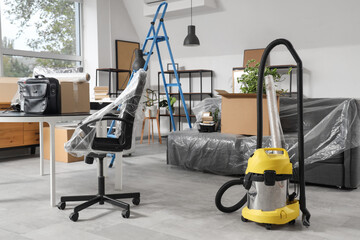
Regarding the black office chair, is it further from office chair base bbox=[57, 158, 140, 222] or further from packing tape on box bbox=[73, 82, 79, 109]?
packing tape on box bbox=[73, 82, 79, 109]

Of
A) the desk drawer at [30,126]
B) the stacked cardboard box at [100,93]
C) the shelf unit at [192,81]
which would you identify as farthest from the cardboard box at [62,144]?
the shelf unit at [192,81]

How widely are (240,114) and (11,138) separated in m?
3.00

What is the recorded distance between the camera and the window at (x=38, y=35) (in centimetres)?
582

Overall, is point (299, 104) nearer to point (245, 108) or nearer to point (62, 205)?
point (245, 108)

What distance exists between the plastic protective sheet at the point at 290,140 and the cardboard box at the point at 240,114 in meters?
0.09

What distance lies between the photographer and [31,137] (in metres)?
5.27

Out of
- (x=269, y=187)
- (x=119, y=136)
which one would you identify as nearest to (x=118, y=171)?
(x=119, y=136)

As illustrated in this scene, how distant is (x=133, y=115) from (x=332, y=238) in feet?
4.72

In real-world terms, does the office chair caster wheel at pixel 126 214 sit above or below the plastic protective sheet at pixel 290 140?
below

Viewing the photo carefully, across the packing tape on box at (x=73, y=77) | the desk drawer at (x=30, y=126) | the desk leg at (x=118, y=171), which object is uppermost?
the packing tape on box at (x=73, y=77)

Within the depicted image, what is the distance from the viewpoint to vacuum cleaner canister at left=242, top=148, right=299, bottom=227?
7.40 feet

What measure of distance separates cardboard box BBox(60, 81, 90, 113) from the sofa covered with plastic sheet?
133 centimetres

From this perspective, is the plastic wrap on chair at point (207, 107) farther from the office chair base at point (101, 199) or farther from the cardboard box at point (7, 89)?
the cardboard box at point (7, 89)

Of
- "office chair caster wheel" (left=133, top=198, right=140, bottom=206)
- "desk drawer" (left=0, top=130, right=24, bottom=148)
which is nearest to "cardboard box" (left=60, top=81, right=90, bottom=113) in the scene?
"office chair caster wheel" (left=133, top=198, right=140, bottom=206)
